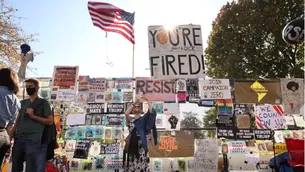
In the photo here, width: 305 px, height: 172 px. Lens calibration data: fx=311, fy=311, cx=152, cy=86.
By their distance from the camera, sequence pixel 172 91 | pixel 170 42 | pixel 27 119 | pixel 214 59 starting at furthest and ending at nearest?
pixel 214 59 < pixel 172 91 < pixel 170 42 < pixel 27 119

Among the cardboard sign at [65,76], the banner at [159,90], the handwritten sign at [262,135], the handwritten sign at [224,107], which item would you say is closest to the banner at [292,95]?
the handwritten sign at [262,135]

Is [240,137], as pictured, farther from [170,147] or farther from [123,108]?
[123,108]

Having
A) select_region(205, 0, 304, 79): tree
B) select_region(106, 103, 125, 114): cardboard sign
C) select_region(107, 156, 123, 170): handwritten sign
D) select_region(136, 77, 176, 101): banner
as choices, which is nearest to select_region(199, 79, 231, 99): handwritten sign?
select_region(136, 77, 176, 101): banner

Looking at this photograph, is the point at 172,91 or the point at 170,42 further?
the point at 172,91

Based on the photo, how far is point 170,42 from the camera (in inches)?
302

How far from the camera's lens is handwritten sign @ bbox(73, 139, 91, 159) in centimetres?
868

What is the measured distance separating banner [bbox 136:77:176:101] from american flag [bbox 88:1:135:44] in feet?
4.15

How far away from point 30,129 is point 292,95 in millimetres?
7168

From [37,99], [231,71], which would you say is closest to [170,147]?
[37,99]

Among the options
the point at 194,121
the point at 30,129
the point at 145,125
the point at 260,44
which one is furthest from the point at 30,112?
the point at 260,44

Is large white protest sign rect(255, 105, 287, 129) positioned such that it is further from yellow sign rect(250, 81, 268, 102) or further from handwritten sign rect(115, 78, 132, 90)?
handwritten sign rect(115, 78, 132, 90)

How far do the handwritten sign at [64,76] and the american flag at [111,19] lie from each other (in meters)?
1.49

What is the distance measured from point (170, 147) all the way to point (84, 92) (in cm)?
290

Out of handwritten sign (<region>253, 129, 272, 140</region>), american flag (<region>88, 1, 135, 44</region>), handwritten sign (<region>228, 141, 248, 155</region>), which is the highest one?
american flag (<region>88, 1, 135, 44</region>)
